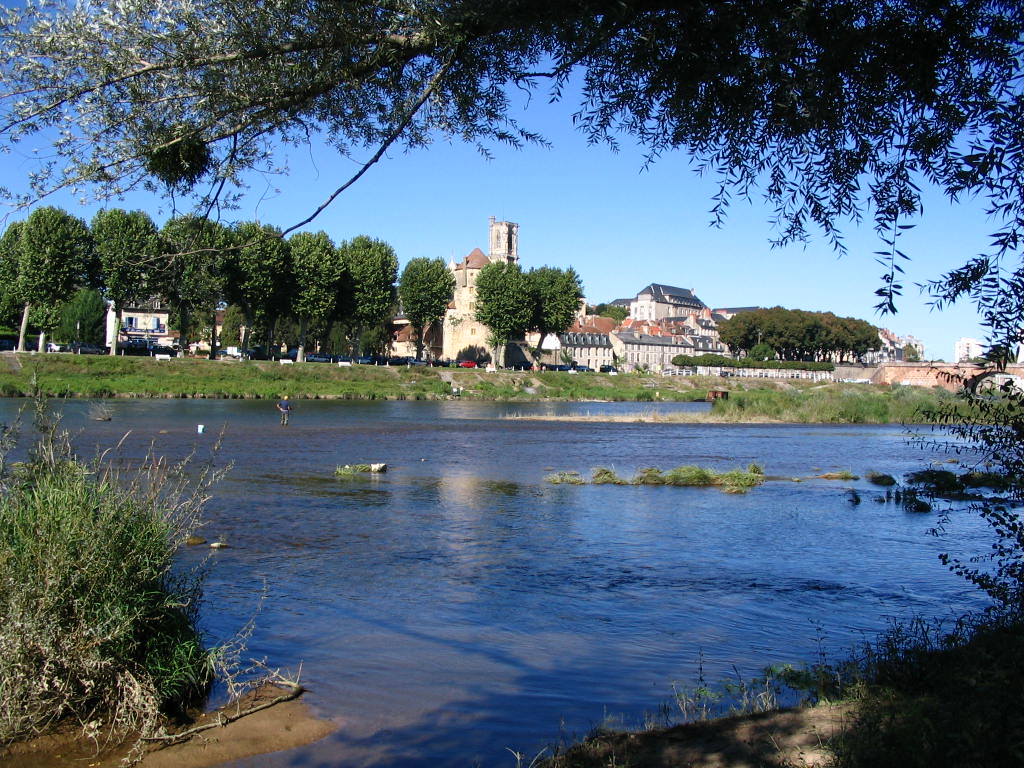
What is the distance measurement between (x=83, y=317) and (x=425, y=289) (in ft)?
163

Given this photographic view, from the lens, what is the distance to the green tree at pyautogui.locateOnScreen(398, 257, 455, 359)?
120 metres

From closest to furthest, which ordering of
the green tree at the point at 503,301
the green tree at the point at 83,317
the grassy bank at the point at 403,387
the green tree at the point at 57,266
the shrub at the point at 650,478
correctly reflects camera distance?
the shrub at the point at 650,478 < the grassy bank at the point at 403,387 < the green tree at the point at 57,266 < the green tree at the point at 83,317 < the green tree at the point at 503,301

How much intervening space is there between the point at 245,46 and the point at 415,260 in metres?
118

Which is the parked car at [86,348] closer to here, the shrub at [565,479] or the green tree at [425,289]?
the green tree at [425,289]

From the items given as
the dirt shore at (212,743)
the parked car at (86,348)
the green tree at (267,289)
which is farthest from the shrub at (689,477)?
the parked car at (86,348)

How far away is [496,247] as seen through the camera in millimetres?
165875

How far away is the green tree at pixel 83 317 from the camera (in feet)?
259

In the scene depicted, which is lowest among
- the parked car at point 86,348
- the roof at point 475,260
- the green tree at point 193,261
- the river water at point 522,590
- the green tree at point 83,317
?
the river water at point 522,590

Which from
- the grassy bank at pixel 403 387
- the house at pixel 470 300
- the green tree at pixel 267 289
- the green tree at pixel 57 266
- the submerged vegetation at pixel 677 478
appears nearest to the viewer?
the submerged vegetation at pixel 677 478

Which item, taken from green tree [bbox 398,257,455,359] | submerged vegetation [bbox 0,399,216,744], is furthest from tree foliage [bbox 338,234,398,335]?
submerged vegetation [bbox 0,399,216,744]

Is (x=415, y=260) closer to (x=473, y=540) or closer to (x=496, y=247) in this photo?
(x=496, y=247)

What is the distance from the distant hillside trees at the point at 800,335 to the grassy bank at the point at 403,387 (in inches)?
1972

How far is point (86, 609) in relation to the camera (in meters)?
6.80

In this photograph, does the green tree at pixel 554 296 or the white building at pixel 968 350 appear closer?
the white building at pixel 968 350
